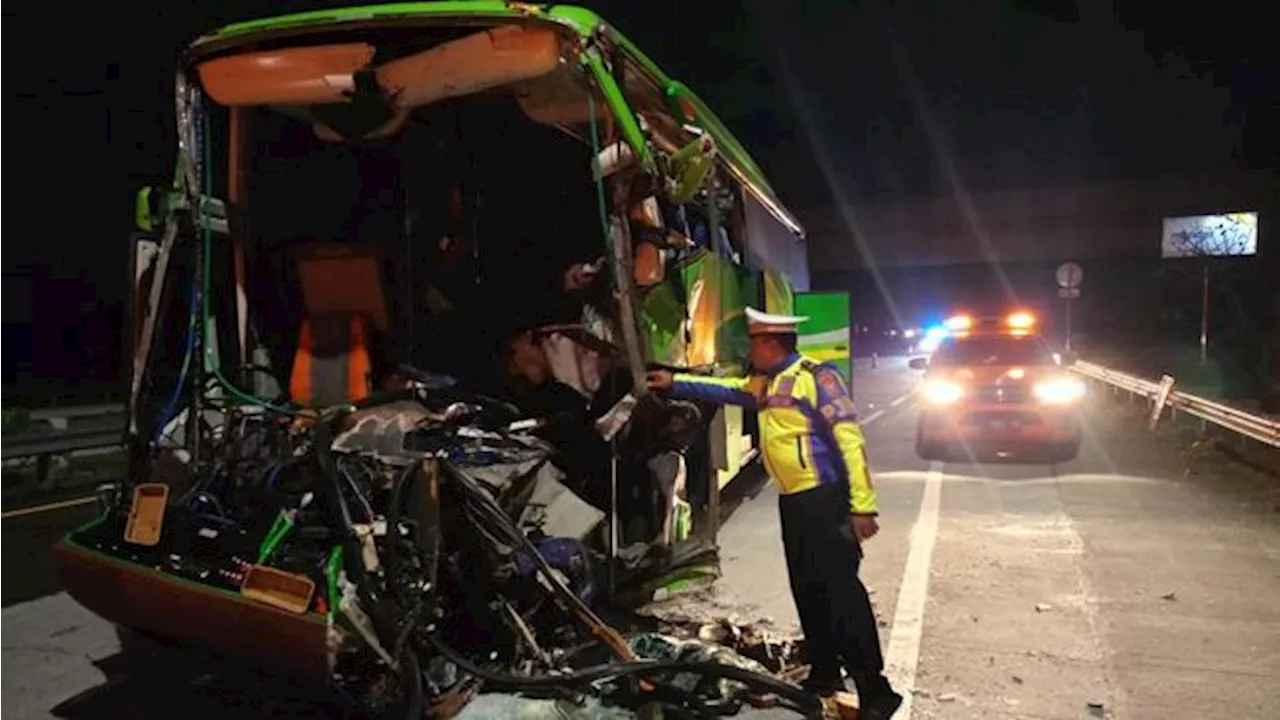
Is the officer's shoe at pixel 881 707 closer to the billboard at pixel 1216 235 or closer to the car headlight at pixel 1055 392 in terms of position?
the car headlight at pixel 1055 392

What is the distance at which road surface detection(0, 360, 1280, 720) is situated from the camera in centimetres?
466

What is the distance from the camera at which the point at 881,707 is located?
4391 mm

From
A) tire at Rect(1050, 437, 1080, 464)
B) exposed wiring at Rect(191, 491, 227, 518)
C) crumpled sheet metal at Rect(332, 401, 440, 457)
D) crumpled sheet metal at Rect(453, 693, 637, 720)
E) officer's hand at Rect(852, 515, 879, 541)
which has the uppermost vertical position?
crumpled sheet metal at Rect(332, 401, 440, 457)

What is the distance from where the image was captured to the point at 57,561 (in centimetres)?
464

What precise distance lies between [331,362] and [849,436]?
3.09m

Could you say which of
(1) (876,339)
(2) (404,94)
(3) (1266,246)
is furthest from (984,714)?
(1) (876,339)

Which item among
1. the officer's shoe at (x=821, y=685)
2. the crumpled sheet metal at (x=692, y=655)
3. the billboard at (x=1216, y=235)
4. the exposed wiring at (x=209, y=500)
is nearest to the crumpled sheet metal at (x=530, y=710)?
the crumpled sheet metal at (x=692, y=655)

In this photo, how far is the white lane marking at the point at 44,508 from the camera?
9.60 meters

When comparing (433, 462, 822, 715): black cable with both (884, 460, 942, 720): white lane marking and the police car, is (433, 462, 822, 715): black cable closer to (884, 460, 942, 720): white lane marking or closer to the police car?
(884, 460, 942, 720): white lane marking

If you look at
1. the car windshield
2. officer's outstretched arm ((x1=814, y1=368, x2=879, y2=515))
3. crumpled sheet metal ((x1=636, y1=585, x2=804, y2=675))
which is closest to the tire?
the car windshield

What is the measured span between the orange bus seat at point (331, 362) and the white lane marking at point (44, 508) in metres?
5.62

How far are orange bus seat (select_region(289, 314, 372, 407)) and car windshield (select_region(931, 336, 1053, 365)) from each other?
866cm

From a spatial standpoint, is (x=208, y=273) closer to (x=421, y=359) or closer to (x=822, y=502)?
(x=421, y=359)

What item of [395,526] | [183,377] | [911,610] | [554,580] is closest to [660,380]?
[554,580]
